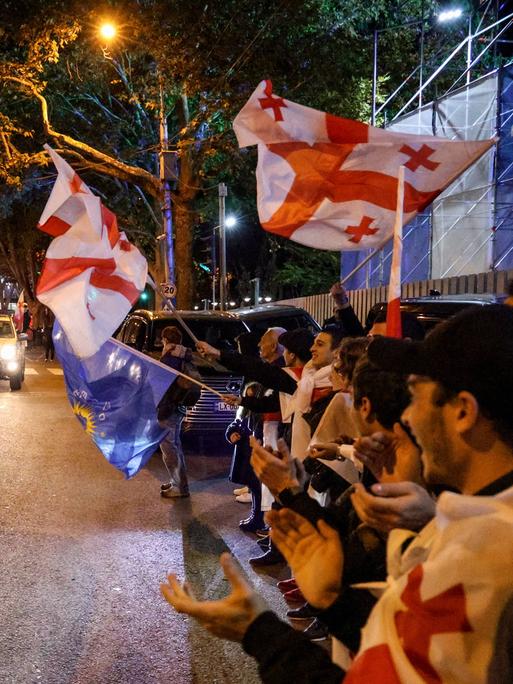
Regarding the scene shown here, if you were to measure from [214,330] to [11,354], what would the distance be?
8.76 m

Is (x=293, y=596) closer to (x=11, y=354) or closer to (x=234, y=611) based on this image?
(x=234, y=611)

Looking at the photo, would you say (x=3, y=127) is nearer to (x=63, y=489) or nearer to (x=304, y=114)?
(x=63, y=489)

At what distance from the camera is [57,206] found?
4883mm

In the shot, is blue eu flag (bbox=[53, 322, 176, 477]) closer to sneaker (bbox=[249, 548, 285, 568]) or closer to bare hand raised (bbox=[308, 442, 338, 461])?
sneaker (bbox=[249, 548, 285, 568])

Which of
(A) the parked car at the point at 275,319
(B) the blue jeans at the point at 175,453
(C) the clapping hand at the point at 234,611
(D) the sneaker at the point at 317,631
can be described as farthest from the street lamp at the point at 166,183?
(C) the clapping hand at the point at 234,611

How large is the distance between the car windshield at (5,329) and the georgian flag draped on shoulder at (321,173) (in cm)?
1509

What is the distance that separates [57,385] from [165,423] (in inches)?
558

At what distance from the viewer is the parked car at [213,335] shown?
1013 centimetres

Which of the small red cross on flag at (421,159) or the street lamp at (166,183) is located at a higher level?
the street lamp at (166,183)

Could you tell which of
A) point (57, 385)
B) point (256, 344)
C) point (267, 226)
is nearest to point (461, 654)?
point (267, 226)

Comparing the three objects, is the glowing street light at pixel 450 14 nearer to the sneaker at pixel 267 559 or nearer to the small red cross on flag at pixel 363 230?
the small red cross on flag at pixel 363 230

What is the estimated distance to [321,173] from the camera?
202 inches

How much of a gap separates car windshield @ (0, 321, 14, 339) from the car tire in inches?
46.2

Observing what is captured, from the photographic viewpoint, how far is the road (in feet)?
13.5
